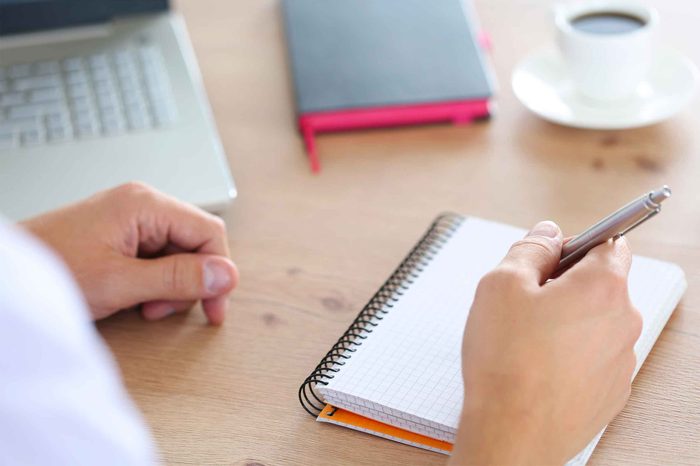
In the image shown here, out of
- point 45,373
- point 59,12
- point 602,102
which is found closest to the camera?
point 45,373

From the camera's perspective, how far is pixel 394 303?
0.77 meters

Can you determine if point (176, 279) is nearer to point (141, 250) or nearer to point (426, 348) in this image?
point (141, 250)

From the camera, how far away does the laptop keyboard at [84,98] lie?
3.29 ft

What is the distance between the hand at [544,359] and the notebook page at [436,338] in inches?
1.9

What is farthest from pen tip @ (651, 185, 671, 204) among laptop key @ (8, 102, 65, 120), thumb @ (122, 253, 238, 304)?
laptop key @ (8, 102, 65, 120)

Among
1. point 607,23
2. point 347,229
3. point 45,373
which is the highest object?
point 45,373

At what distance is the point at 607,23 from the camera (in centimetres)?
101

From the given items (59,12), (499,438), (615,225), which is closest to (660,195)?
(615,225)

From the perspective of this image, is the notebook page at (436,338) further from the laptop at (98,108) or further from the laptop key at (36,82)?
the laptop key at (36,82)

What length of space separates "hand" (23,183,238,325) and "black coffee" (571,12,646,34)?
0.45 m

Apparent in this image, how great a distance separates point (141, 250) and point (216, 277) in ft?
0.29

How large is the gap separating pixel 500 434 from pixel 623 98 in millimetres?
546

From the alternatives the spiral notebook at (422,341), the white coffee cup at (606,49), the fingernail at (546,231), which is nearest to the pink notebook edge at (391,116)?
the white coffee cup at (606,49)

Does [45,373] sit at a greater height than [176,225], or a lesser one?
greater
